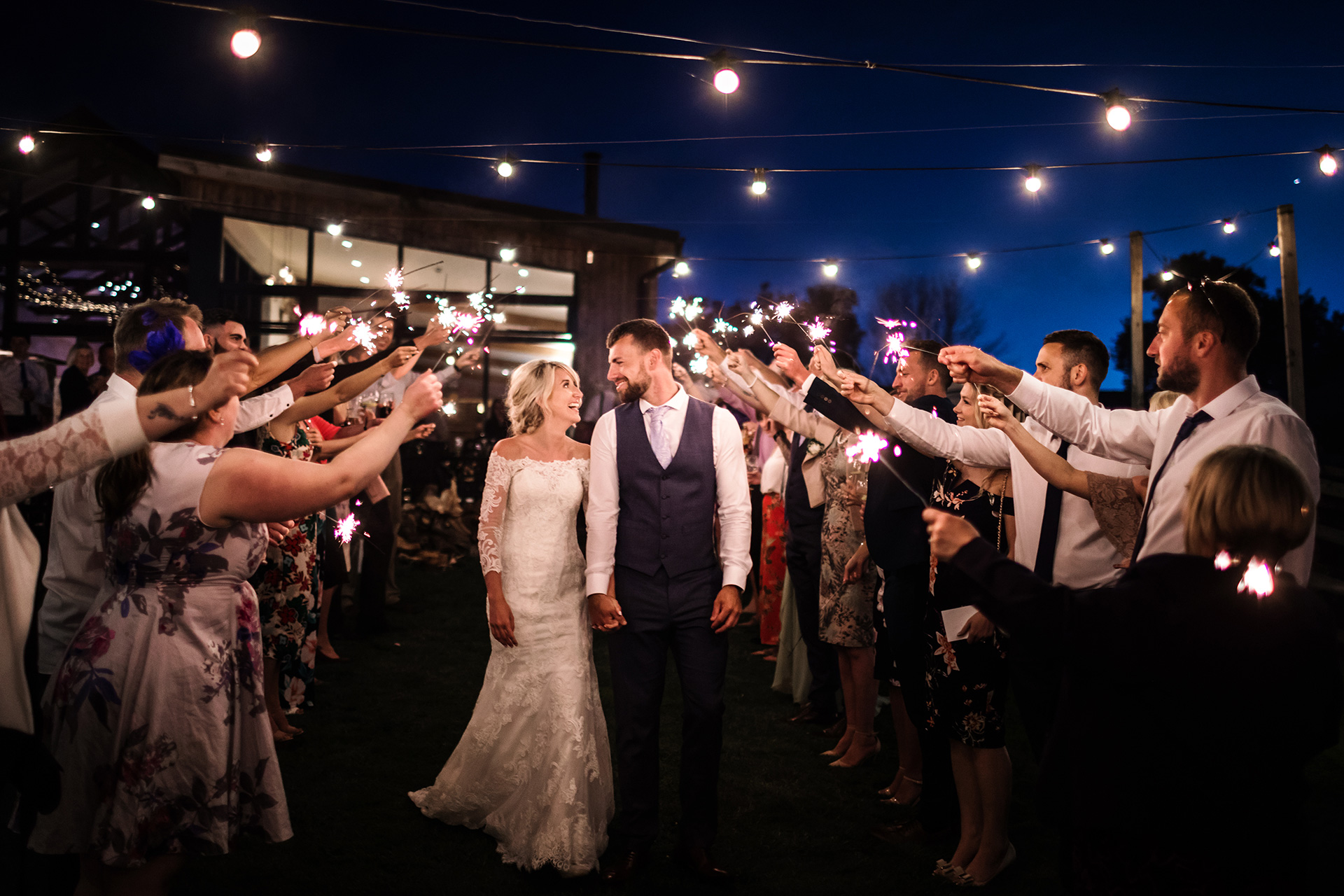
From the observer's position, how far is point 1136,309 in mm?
9992

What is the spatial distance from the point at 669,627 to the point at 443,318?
4.78 feet

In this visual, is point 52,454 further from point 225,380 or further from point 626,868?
point 626,868

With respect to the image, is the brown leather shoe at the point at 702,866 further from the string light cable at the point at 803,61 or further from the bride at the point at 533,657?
the string light cable at the point at 803,61

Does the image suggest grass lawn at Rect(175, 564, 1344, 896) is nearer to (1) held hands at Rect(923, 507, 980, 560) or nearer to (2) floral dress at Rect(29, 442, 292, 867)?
(1) held hands at Rect(923, 507, 980, 560)

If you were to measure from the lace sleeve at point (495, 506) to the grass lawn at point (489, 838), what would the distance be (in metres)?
1.22

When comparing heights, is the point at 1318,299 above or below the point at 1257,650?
above

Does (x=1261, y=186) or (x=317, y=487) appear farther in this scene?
(x=1261, y=186)

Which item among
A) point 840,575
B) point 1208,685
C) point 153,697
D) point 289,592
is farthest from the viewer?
point 840,575

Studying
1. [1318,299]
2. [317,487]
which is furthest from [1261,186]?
[1318,299]

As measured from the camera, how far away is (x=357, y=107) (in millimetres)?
7816

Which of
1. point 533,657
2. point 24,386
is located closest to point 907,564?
point 533,657

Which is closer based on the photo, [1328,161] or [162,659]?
[162,659]

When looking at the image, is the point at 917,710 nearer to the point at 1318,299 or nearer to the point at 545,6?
the point at 545,6

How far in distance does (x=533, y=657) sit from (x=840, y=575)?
6.52 feet
